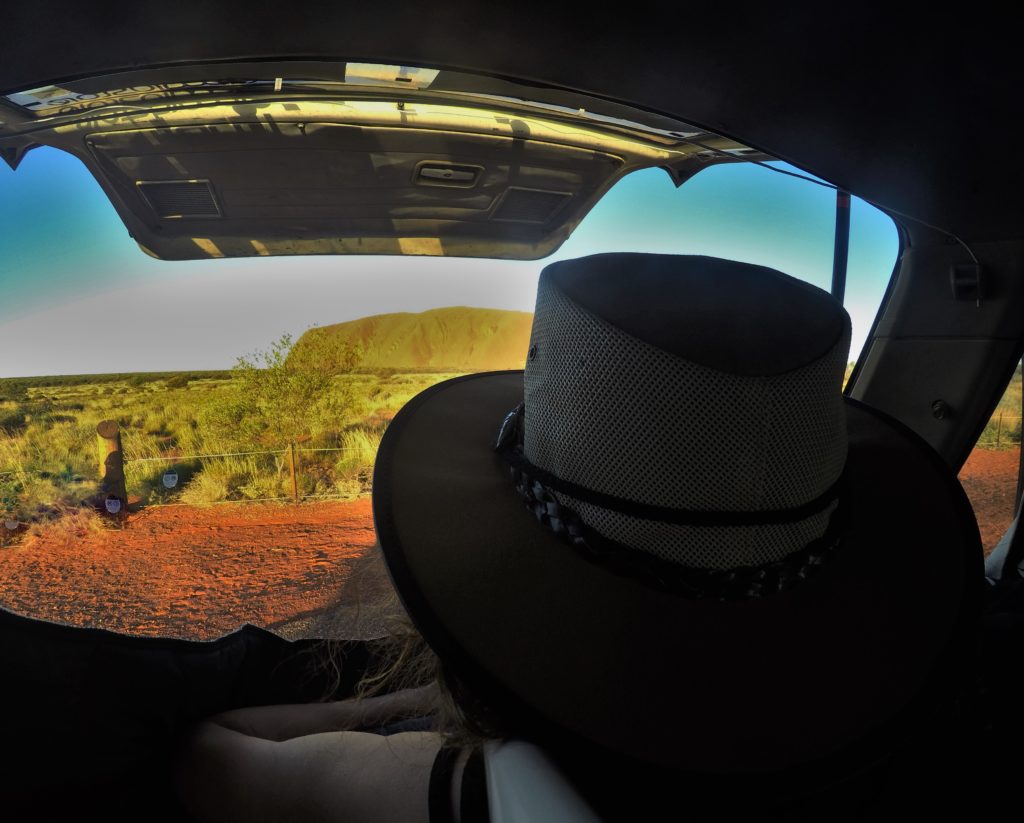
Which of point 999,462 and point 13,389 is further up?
point 999,462

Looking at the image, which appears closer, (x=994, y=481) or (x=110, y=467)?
(x=994, y=481)

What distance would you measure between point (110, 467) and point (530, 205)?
216 centimetres

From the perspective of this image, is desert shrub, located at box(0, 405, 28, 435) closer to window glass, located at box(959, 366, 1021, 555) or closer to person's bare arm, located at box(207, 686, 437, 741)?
person's bare arm, located at box(207, 686, 437, 741)

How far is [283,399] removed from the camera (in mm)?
3281

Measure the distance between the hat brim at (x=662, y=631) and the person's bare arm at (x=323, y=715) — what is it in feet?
2.14

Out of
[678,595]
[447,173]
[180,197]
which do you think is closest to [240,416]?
[180,197]

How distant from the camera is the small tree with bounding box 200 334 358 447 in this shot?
→ 10.3 feet

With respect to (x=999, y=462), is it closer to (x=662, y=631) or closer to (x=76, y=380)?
(x=662, y=631)

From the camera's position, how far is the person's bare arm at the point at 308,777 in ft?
2.74

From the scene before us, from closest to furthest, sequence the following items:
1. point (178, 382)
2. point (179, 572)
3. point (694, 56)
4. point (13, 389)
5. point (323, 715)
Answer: point (694, 56) < point (323, 715) < point (179, 572) < point (13, 389) < point (178, 382)

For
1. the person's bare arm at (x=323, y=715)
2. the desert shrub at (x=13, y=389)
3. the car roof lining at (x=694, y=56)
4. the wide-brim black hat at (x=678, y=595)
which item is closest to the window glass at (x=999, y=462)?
the car roof lining at (x=694, y=56)

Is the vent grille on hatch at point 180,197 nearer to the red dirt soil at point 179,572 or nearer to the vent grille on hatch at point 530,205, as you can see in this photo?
the vent grille on hatch at point 530,205

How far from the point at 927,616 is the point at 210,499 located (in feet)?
10.2

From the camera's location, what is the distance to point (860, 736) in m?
0.61
